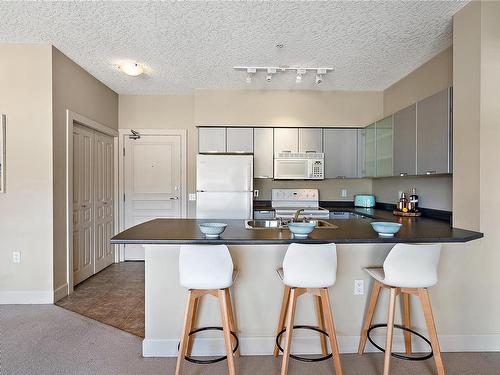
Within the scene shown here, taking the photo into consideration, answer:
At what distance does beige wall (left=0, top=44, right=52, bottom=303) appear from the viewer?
311cm

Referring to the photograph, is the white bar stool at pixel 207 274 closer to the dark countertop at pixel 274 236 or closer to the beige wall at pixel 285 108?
the dark countertop at pixel 274 236

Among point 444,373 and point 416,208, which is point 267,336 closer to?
point 444,373

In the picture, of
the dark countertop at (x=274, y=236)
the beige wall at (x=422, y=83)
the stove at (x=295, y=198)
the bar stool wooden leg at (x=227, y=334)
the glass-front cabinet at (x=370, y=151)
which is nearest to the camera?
the bar stool wooden leg at (x=227, y=334)

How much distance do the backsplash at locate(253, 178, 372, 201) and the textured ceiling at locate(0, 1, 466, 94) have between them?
64.3 inches

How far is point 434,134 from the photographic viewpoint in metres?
2.80

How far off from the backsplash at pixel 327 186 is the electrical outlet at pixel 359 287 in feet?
8.48

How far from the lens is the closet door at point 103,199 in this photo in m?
4.25

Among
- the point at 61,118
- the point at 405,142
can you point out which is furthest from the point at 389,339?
the point at 61,118

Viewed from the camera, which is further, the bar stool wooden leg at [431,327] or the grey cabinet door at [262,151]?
the grey cabinet door at [262,151]

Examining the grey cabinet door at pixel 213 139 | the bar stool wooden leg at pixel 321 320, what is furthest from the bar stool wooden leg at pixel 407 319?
the grey cabinet door at pixel 213 139

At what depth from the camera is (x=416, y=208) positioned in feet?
11.6

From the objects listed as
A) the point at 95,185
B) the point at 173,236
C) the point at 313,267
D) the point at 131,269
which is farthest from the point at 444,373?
the point at 95,185

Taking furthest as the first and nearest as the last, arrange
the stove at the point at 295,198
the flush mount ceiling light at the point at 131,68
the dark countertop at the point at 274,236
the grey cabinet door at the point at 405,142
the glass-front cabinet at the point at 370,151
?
1. the stove at the point at 295,198
2. the glass-front cabinet at the point at 370,151
3. the flush mount ceiling light at the point at 131,68
4. the grey cabinet door at the point at 405,142
5. the dark countertop at the point at 274,236

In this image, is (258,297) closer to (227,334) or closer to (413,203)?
(227,334)
